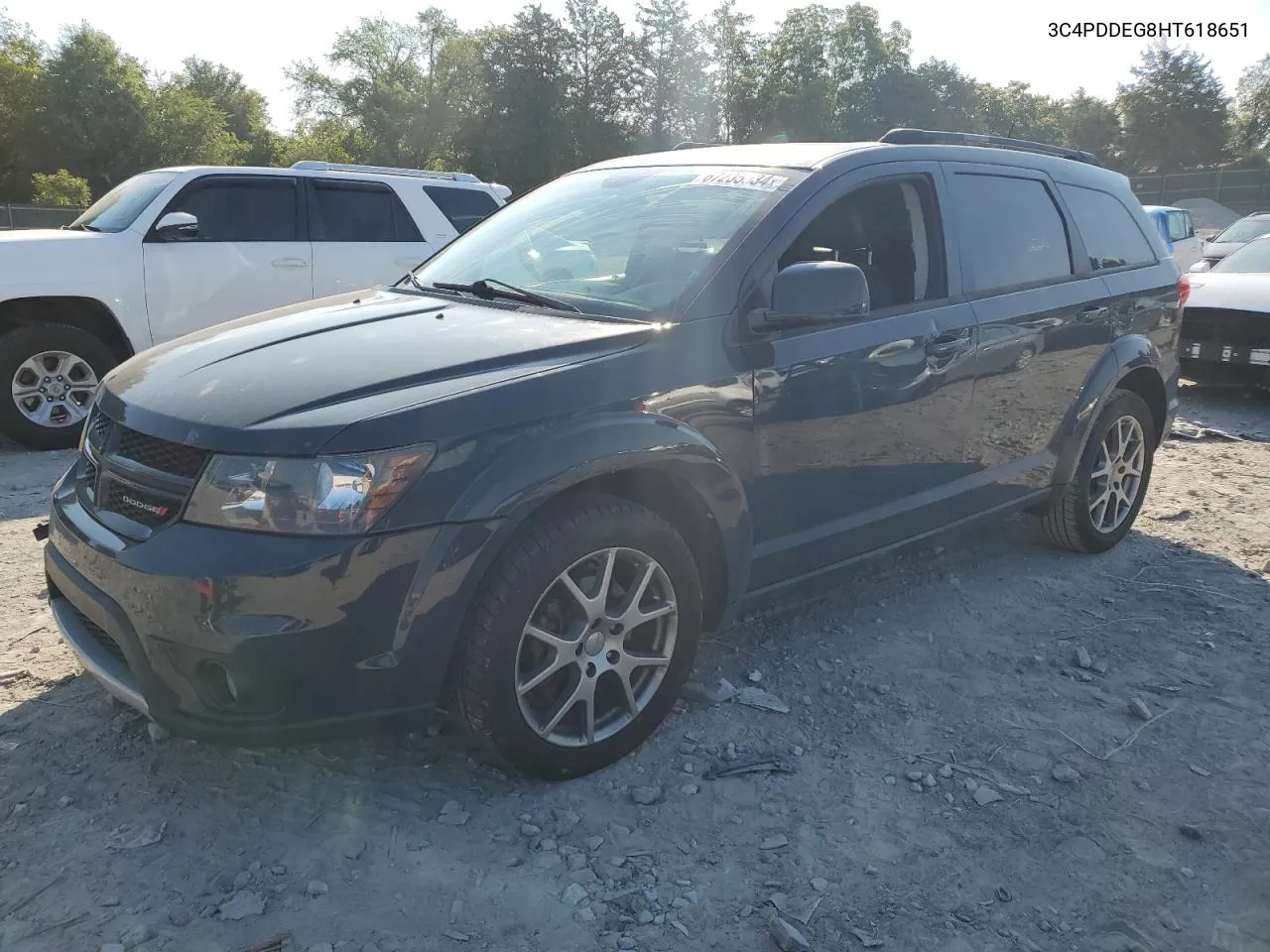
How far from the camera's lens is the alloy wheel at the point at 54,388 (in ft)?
21.4

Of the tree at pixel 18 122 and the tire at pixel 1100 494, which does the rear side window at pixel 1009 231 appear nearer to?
the tire at pixel 1100 494

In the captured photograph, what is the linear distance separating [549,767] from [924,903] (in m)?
1.05

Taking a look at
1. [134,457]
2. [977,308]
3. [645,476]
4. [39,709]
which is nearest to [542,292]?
[645,476]

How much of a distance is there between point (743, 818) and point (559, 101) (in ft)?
186

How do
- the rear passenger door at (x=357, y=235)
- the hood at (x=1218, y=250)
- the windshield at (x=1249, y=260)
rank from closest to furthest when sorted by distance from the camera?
the rear passenger door at (x=357, y=235)
the windshield at (x=1249, y=260)
the hood at (x=1218, y=250)

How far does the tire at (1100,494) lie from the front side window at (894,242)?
1.47 m

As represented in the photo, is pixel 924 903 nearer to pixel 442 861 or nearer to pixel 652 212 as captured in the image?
pixel 442 861

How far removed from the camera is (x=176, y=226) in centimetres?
673

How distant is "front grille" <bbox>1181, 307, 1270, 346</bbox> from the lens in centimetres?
844

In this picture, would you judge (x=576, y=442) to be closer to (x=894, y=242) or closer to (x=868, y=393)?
(x=868, y=393)

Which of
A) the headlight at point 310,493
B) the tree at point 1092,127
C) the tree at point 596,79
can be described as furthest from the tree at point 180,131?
the tree at point 1092,127

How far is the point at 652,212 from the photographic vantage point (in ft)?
11.5

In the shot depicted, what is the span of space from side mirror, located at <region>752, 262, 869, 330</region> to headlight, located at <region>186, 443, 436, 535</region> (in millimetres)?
1292

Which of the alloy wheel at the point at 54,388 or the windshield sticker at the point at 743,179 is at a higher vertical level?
the windshield sticker at the point at 743,179
